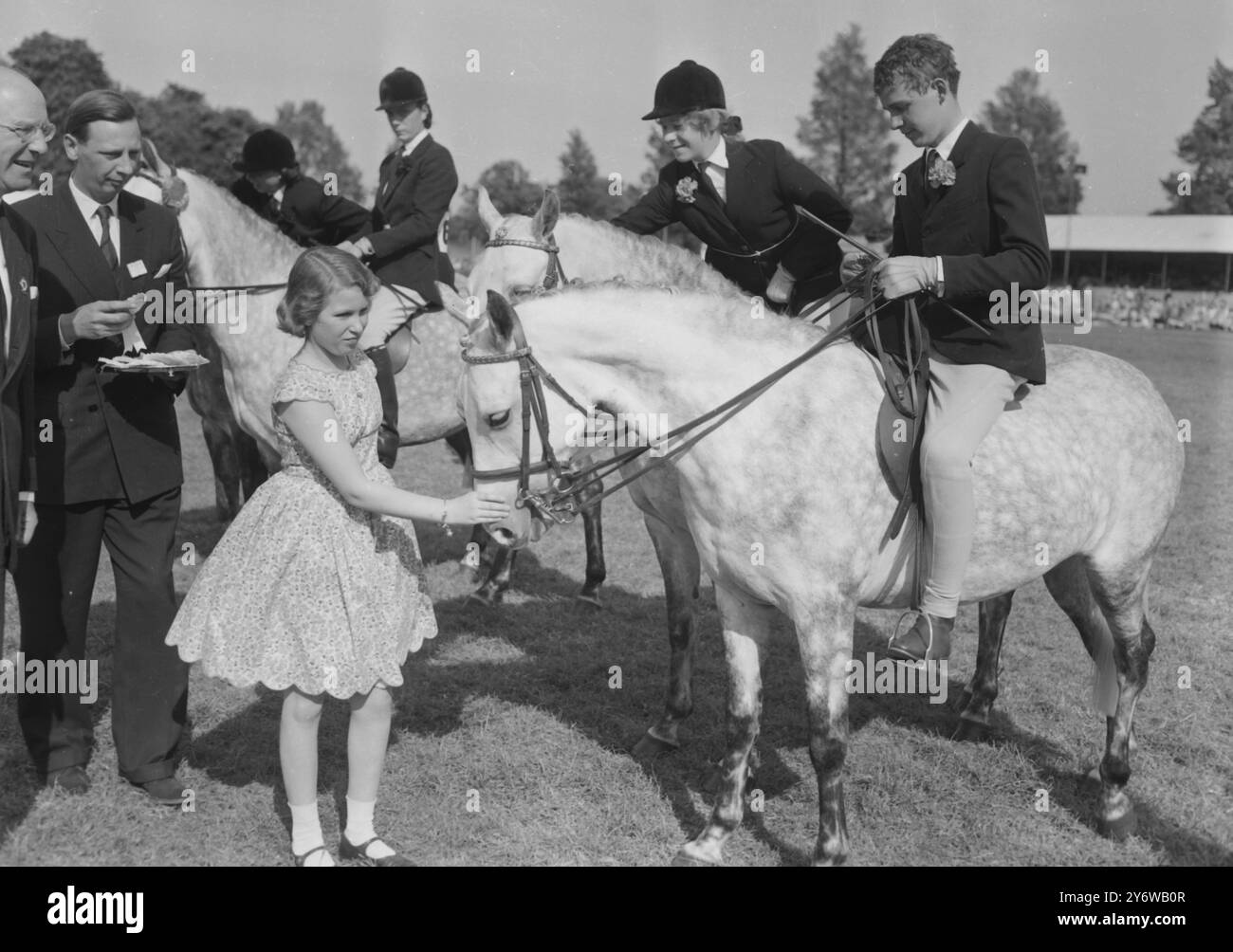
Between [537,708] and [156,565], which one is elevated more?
[156,565]

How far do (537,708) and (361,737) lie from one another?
2.19 meters

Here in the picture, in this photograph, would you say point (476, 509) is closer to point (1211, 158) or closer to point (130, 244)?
point (130, 244)

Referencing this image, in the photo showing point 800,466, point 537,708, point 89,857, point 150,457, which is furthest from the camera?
point 537,708

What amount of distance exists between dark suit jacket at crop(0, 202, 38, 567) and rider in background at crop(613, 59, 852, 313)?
10.3ft

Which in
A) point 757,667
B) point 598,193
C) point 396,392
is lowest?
point 757,667

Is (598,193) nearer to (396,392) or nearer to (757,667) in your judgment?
(396,392)

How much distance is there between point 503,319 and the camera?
Answer: 393 centimetres

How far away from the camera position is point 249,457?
396 inches

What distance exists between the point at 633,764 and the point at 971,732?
1.90 m

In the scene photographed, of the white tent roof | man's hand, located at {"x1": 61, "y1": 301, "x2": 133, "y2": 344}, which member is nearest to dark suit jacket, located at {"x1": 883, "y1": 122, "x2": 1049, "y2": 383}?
man's hand, located at {"x1": 61, "y1": 301, "x2": 133, "y2": 344}

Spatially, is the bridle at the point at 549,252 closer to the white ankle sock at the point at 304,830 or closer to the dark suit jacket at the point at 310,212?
the white ankle sock at the point at 304,830

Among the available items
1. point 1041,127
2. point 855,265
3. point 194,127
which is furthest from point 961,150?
point 1041,127

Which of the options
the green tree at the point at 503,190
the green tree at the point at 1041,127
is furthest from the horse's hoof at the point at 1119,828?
the green tree at the point at 1041,127

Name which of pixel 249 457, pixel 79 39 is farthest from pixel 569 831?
pixel 79 39
